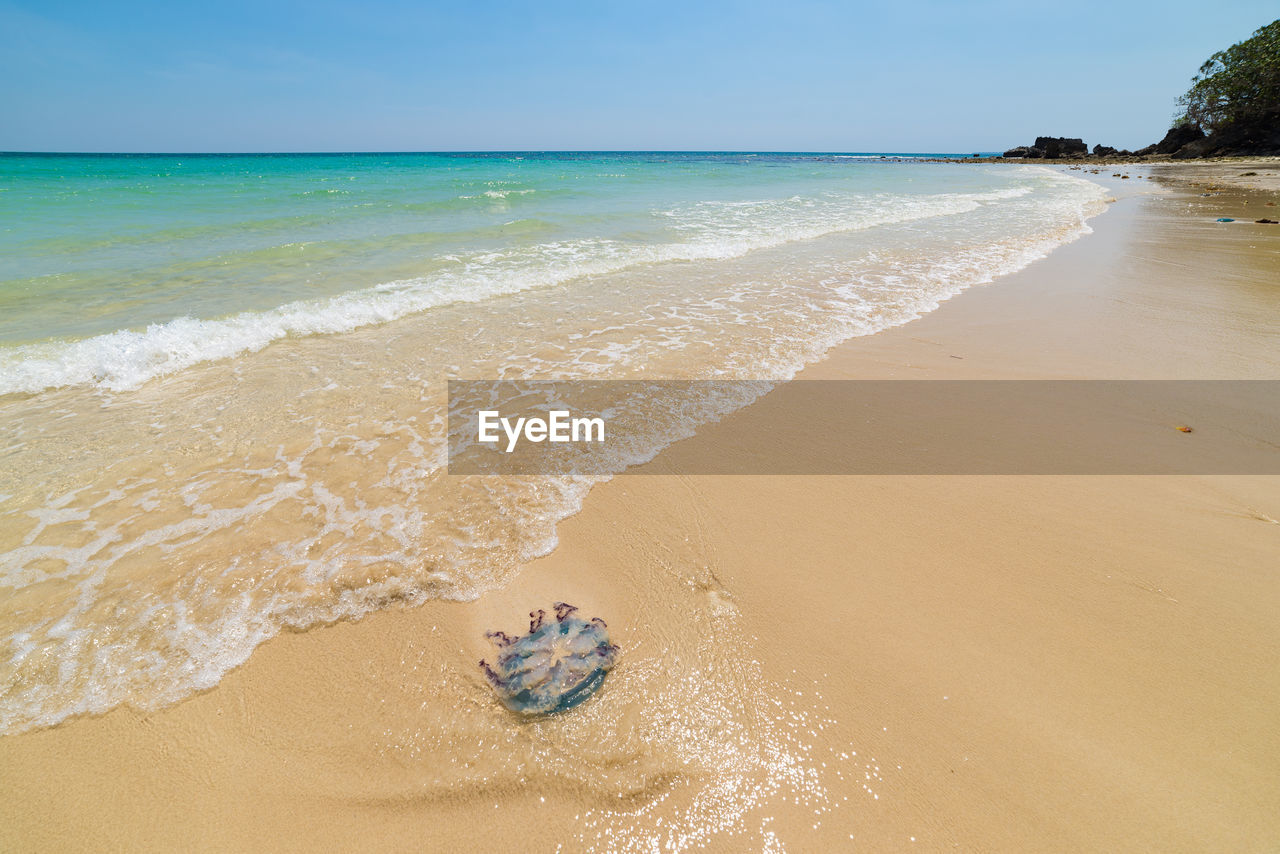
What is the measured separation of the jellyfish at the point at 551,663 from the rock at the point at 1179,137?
9146 cm

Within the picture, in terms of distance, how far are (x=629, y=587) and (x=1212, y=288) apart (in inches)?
418

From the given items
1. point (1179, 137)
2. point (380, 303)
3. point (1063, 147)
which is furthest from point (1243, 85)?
point (380, 303)

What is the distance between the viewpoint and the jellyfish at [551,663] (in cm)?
219

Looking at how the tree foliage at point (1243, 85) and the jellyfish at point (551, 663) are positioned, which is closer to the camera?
the jellyfish at point (551, 663)

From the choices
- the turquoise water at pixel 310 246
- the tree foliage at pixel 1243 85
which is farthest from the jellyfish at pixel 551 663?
the tree foliage at pixel 1243 85

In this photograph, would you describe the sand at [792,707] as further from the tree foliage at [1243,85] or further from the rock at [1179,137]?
the rock at [1179,137]

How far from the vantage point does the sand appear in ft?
6.00

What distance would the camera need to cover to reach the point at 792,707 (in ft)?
7.14

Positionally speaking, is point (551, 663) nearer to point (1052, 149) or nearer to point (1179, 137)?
point (1179, 137)

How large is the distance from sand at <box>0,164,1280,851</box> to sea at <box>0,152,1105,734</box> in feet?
1.15

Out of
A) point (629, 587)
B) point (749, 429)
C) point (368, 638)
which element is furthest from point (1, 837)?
point (749, 429)

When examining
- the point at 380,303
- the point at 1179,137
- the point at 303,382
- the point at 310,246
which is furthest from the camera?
the point at 1179,137

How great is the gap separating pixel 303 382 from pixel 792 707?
17.4 ft

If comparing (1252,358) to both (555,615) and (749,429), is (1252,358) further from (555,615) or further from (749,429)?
(555,615)
